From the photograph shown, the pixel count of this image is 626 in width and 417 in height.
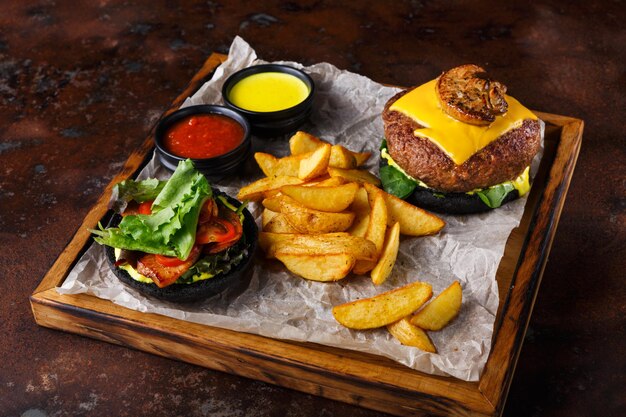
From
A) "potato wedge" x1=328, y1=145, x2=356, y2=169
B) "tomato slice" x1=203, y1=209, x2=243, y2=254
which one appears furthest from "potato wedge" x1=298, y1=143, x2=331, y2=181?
"tomato slice" x1=203, y1=209, x2=243, y2=254

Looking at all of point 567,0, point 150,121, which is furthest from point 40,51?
Answer: point 567,0

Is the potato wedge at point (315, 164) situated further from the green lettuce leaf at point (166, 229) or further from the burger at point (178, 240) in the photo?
the green lettuce leaf at point (166, 229)

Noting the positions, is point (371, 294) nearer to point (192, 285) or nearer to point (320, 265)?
point (320, 265)

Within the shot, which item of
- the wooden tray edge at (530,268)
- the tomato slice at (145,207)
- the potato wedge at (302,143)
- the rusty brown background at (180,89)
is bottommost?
the rusty brown background at (180,89)

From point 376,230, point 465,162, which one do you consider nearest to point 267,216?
point 376,230

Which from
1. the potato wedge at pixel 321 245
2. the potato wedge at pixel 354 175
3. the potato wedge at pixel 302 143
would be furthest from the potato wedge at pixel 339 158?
the potato wedge at pixel 321 245

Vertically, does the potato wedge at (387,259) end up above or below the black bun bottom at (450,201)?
above

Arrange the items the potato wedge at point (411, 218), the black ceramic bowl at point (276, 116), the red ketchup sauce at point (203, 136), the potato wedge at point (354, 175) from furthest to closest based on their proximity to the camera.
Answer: the black ceramic bowl at point (276, 116) → the red ketchup sauce at point (203, 136) → the potato wedge at point (354, 175) → the potato wedge at point (411, 218)
